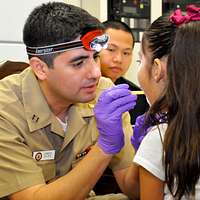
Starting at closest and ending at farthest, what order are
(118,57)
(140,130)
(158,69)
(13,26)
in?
(158,69) → (140,130) → (13,26) → (118,57)

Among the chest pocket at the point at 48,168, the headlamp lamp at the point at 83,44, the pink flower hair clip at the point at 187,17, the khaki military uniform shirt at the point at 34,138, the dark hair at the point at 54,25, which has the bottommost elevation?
the chest pocket at the point at 48,168

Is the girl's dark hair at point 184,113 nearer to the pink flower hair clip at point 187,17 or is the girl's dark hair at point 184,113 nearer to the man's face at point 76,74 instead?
the pink flower hair clip at point 187,17

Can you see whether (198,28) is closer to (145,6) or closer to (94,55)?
(94,55)

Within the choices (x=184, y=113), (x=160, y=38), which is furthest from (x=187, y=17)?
(x=184, y=113)

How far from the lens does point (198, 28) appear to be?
104cm

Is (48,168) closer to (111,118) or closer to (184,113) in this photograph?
(111,118)

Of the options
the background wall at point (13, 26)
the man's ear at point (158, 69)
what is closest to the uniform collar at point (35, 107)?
the man's ear at point (158, 69)

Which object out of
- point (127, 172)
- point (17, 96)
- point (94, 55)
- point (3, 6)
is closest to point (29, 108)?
point (17, 96)

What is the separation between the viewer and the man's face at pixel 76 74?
134 cm

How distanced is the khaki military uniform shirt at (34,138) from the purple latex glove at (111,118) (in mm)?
191

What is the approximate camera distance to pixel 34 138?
4.48 ft

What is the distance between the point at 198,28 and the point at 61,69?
20.2 inches

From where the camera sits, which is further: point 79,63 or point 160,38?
point 79,63

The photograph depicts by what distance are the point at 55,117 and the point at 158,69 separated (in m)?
0.45
